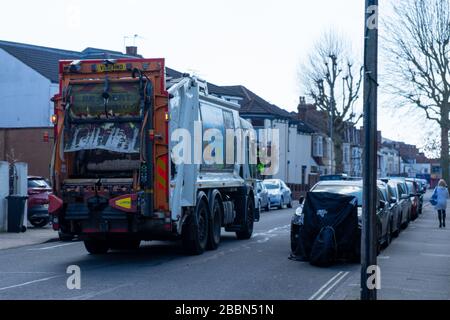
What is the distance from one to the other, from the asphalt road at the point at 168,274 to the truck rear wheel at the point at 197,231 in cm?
21

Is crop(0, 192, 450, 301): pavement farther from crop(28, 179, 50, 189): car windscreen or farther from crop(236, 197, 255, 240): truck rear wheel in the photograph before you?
crop(28, 179, 50, 189): car windscreen

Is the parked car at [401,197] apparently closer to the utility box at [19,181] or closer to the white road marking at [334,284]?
the white road marking at [334,284]

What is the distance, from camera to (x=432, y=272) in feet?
43.3

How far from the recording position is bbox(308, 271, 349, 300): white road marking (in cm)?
1032

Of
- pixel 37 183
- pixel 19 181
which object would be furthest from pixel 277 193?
pixel 19 181

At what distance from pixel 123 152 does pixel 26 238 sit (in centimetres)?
787

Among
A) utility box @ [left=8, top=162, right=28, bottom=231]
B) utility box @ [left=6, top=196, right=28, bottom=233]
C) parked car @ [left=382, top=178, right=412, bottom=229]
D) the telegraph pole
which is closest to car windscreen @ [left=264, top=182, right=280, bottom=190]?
parked car @ [left=382, top=178, right=412, bottom=229]

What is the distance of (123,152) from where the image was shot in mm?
13227

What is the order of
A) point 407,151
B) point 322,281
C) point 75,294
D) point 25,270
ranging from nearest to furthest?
point 75,294
point 322,281
point 25,270
point 407,151

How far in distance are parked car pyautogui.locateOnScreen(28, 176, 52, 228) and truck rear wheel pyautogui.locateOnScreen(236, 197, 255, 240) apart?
7214mm

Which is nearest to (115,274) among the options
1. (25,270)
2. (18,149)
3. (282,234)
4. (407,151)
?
(25,270)

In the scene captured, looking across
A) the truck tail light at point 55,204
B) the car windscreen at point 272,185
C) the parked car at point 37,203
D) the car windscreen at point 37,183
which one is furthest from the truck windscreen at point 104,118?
the car windscreen at point 272,185
